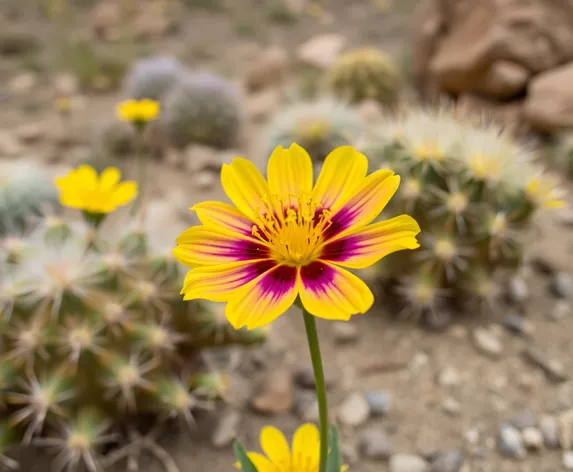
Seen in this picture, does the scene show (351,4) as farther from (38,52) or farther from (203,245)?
(203,245)

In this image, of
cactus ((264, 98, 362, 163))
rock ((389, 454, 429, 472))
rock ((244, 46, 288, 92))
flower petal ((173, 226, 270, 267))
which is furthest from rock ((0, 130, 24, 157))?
flower petal ((173, 226, 270, 267))

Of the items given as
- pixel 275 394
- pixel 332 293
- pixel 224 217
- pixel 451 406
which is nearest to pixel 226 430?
pixel 275 394


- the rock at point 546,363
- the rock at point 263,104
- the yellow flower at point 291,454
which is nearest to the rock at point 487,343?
the rock at point 546,363

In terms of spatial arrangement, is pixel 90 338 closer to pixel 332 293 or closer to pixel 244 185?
pixel 244 185

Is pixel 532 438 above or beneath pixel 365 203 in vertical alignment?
beneath

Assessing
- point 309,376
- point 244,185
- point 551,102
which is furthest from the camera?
point 551,102

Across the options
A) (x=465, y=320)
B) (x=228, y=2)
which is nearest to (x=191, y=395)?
(x=465, y=320)

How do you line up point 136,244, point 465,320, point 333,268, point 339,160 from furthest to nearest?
point 465,320
point 136,244
point 339,160
point 333,268
